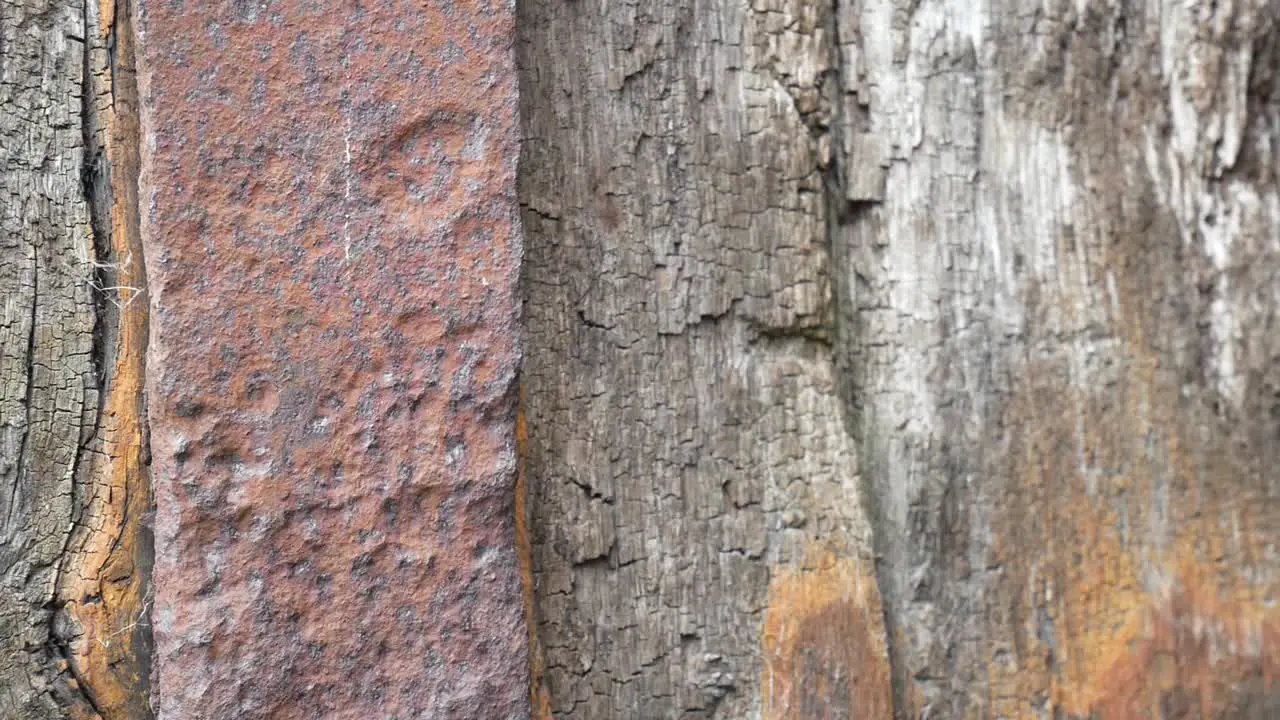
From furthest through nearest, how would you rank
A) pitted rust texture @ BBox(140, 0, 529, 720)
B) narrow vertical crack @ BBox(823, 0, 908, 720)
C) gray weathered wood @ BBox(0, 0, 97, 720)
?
narrow vertical crack @ BBox(823, 0, 908, 720), gray weathered wood @ BBox(0, 0, 97, 720), pitted rust texture @ BBox(140, 0, 529, 720)

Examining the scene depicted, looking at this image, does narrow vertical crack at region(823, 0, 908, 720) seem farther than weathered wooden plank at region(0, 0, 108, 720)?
Yes

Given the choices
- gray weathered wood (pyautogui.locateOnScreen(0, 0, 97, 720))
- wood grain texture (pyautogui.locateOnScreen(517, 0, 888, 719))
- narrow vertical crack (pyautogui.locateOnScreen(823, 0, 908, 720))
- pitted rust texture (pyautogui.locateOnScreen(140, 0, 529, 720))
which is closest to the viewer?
pitted rust texture (pyautogui.locateOnScreen(140, 0, 529, 720))

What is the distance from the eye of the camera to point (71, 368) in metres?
1.30

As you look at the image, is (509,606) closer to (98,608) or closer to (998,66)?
(98,608)

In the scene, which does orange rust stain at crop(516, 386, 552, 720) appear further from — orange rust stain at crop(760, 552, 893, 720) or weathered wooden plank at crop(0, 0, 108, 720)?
weathered wooden plank at crop(0, 0, 108, 720)

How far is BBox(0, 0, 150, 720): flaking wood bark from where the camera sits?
128 cm

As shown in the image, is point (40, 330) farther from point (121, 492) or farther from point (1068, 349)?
point (1068, 349)

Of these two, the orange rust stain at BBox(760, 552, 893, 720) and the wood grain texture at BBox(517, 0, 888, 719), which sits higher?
the wood grain texture at BBox(517, 0, 888, 719)

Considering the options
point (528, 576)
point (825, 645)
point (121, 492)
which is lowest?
point (825, 645)

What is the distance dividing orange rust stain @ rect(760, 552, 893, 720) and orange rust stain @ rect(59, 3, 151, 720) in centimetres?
87

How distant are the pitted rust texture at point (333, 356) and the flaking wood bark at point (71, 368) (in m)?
0.15

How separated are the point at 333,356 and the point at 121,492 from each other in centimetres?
39

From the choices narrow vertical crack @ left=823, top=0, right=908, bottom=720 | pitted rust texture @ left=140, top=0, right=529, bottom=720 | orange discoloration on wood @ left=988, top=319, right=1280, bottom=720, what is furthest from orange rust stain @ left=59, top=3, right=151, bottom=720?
orange discoloration on wood @ left=988, top=319, right=1280, bottom=720

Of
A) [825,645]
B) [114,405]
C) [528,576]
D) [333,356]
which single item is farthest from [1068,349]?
[114,405]
